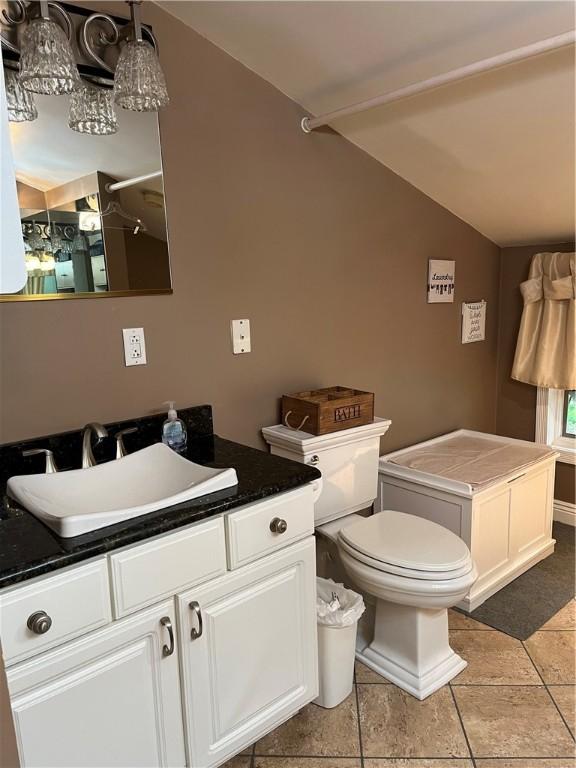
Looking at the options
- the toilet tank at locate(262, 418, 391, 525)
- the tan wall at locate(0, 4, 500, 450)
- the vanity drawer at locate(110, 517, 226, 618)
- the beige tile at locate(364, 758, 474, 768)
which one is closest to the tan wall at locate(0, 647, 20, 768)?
the vanity drawer at locate(110, 517, 226, 618)

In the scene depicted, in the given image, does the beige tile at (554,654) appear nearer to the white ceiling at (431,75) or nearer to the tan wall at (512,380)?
the tan wall at (512,380)

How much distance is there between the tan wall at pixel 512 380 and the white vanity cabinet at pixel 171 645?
209 cm

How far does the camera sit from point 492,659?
83.3 inches

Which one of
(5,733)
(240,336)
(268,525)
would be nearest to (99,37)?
(240,336)

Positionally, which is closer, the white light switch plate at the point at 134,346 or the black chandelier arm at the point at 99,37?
the black chandelier arm at the point at 99,37

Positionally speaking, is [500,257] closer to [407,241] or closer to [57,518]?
[407,241]

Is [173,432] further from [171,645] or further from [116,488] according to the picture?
[171,645]

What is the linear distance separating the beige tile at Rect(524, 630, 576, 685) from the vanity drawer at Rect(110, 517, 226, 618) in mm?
1370

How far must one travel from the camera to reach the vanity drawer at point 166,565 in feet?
4.16

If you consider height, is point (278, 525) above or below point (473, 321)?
below

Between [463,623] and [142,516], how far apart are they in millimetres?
1629

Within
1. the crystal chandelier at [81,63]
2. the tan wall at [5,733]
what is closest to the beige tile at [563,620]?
the tan wall at [5,733]

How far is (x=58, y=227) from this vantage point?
5.51 ft

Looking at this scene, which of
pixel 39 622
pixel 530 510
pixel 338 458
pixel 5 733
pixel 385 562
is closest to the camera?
pixel 5 733
